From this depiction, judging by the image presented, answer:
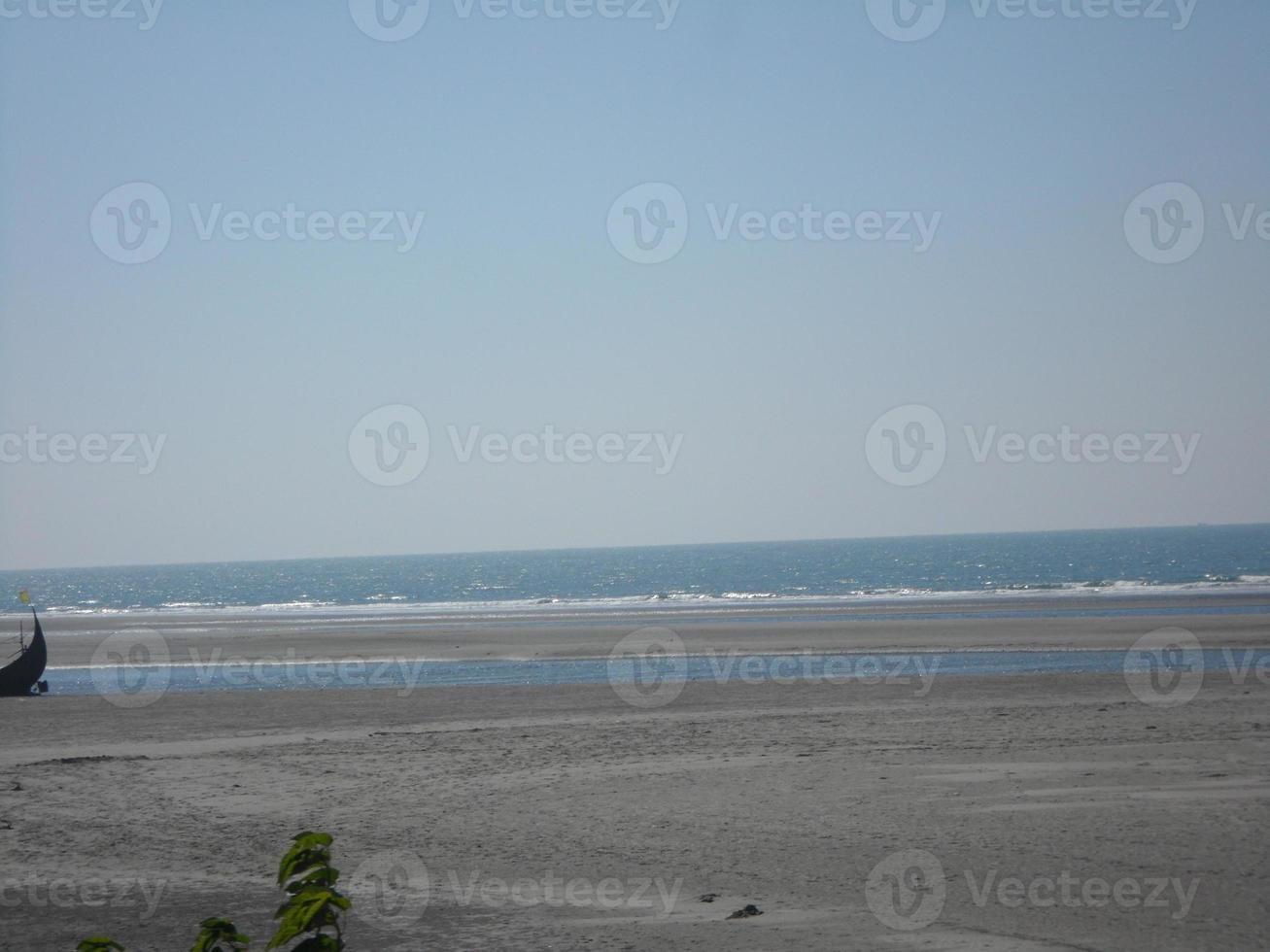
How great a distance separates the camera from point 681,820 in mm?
11023

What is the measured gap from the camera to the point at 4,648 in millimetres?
41219

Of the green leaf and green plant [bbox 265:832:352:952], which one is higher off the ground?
green plant [bbox 265:832:352:952]

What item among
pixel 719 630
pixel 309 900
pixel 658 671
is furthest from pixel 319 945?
pixel 719 630

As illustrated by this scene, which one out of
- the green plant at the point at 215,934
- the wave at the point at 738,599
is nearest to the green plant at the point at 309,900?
the green plant at the point at 215,934

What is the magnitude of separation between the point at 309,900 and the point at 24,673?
25224 mm

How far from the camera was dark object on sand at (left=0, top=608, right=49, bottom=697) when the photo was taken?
79.5 feet

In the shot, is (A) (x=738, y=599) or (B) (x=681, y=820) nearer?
(B) (x=681, y=820)

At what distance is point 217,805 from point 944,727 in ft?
31.9

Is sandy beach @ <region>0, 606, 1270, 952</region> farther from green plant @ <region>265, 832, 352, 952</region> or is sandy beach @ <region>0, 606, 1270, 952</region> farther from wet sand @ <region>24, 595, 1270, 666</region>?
wet sand @ <region>24, 595, 1270, 666</region>

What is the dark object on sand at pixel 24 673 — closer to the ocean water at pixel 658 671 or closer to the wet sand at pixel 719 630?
the ocean water at pixel 658 671

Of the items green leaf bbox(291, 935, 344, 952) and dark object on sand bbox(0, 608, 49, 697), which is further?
dark object on sand bbox(0, 608, 49, 697)

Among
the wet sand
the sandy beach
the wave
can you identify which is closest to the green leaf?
the sandy beach

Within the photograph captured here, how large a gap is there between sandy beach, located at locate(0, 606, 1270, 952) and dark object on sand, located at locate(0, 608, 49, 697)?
16.6ft

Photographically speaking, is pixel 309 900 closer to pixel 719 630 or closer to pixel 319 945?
pixel 319 945
